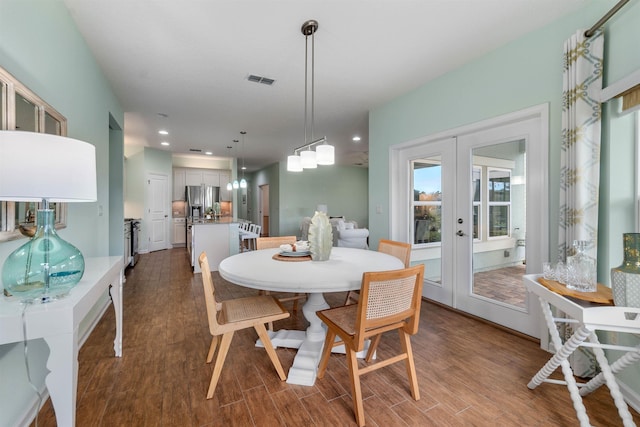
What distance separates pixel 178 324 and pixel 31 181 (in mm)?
2078


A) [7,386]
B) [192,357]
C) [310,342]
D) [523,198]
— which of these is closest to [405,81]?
[523,198]

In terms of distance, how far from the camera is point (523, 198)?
249 centimetres

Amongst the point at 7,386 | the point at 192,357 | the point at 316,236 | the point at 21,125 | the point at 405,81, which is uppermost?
the point at 405,81

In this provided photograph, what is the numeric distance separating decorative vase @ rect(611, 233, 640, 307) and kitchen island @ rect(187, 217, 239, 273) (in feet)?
15.9

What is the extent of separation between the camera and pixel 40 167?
3.56 ft

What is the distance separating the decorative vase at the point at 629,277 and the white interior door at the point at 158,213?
8099 millimetres

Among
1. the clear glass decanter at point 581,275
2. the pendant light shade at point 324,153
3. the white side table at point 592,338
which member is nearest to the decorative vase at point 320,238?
the pendant light shade at point 324,153

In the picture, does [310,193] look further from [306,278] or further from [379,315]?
[379,315]

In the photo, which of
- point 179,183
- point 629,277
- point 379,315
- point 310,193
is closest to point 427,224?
point 629,277

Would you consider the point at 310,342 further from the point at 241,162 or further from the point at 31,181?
the point at 241,162

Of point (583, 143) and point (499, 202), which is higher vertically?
point (583, 143)

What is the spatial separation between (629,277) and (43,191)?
103 inches

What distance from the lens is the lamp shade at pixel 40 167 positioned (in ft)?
3.38

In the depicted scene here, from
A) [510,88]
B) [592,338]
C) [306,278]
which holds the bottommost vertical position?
[592,338]
